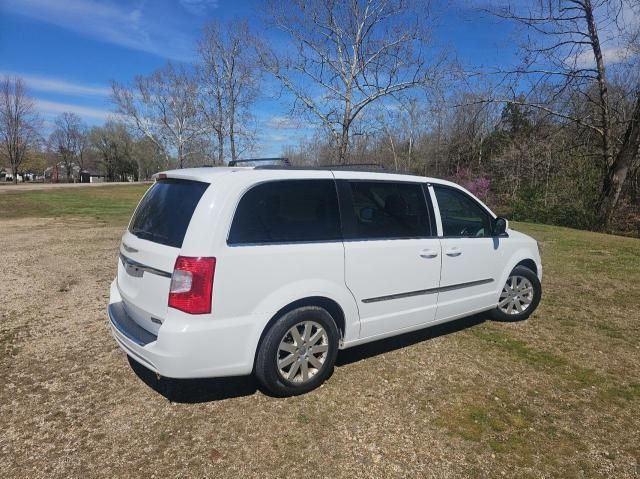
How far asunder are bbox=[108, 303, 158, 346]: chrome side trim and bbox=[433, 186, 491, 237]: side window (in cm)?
286

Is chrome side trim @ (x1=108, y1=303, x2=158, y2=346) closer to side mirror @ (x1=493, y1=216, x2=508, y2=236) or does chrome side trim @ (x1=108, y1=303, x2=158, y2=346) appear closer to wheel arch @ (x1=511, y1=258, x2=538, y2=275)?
side mirror @ (x1=493, y1=216, x2=508, y2=236)

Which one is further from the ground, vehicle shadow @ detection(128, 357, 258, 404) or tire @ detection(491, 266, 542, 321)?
tire @ detection(491, 266, 542, 321)

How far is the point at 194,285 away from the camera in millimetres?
2748

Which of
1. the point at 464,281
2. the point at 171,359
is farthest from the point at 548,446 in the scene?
the point at 171,359

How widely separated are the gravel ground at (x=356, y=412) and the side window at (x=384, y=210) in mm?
1261

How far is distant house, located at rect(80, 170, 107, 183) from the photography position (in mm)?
88188

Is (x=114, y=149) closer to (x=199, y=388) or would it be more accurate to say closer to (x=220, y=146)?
(x=220, y=146)

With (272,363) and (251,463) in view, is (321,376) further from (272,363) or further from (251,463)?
(251,463)

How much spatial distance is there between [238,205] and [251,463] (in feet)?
5.56

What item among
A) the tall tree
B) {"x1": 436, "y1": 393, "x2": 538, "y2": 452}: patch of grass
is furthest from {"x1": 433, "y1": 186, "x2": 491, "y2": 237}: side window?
the tall tree

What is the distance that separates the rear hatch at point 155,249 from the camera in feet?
9.52

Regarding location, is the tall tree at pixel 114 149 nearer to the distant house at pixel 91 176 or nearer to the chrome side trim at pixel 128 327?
the distant house at pixel 91 176

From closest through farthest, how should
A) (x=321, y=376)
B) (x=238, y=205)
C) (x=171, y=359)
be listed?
(x=171, y=359), (x=238, y=205), (x=321, y=376)

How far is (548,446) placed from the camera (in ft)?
9.06
